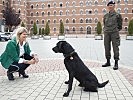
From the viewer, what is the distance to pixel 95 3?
81875 mm

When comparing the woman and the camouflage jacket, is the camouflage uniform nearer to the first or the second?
the camouflage jacket

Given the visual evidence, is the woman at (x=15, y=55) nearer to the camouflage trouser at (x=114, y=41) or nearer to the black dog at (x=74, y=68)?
the black dog at (x=74, y=68)

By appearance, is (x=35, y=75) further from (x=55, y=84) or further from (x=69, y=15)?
(x=69, y=15)

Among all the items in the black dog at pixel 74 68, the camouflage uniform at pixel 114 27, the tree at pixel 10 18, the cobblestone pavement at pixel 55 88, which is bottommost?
the cobblestone pavement at pixel 55 88

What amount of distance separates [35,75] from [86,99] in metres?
2.96

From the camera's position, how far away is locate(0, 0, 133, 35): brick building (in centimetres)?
8000

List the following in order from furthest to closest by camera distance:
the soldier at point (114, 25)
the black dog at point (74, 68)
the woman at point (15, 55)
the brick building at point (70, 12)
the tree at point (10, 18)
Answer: the brick building at point (70, 12), the tree at point (10, 18), the soldier at point (114, 25), the woman at point (15, 55), the black dog at point (74, 68)

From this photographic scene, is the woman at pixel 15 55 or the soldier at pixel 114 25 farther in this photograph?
the soldier at pixel 114 25

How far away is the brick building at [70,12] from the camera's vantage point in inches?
3150

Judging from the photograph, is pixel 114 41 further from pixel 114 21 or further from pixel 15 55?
pixel 15 55

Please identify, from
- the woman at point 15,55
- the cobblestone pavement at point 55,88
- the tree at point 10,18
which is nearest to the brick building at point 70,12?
the tree at point 10,18

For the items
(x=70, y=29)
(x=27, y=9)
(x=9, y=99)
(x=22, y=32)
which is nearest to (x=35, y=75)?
(x=22, y=32)

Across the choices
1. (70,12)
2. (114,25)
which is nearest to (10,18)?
(70,12)

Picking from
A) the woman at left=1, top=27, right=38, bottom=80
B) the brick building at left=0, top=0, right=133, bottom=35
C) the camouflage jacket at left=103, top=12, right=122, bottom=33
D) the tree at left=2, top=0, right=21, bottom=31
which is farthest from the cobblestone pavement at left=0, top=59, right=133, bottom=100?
the brick building at left=0, top=0, right=133, bottom=35
